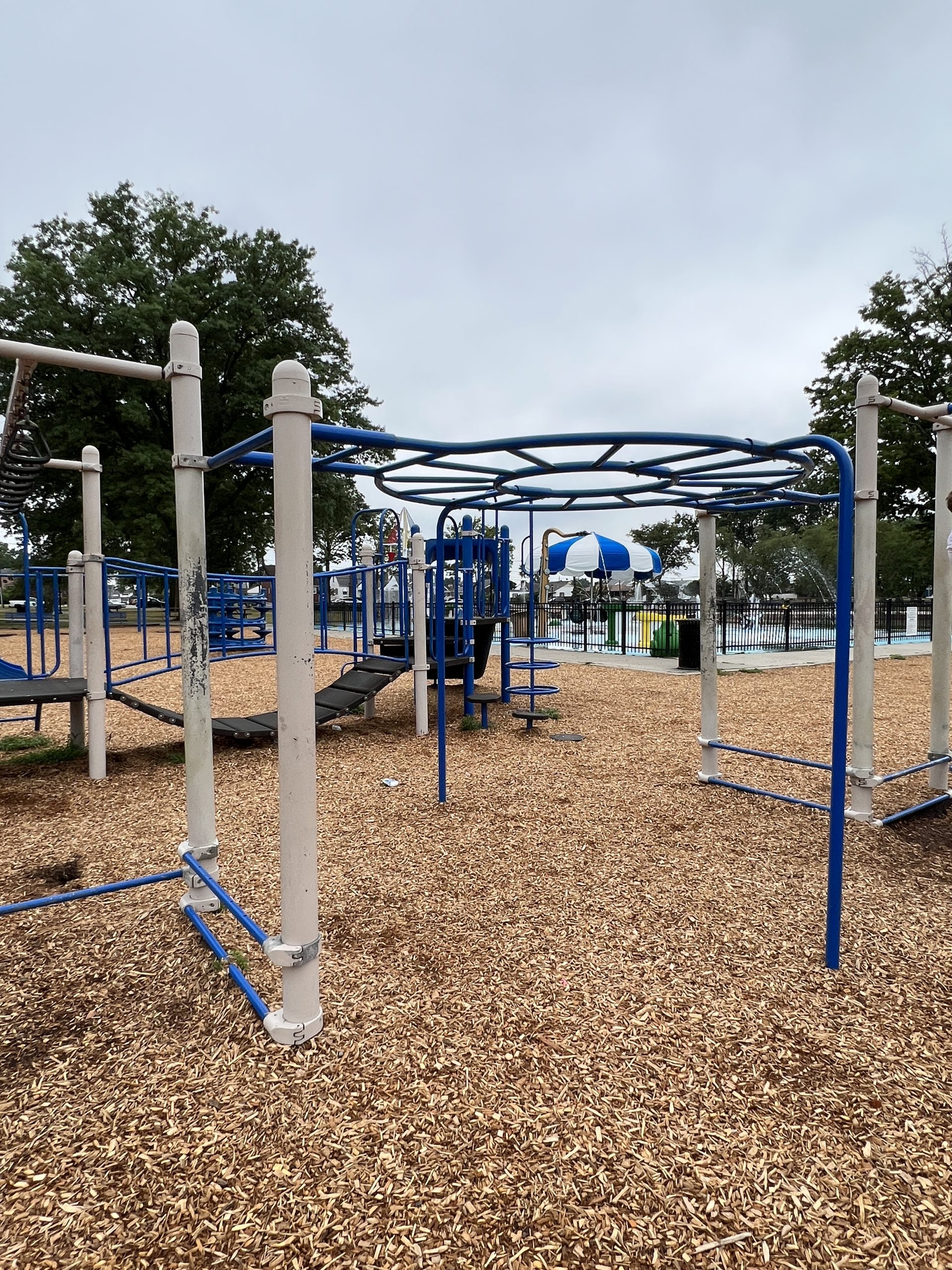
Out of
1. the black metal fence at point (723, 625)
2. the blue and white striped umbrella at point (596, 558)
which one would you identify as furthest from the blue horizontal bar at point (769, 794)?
the blue and white striped umbrella at point (596, 558)

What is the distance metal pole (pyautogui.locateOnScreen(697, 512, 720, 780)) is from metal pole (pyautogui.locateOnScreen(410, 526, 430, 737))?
8.65 feet

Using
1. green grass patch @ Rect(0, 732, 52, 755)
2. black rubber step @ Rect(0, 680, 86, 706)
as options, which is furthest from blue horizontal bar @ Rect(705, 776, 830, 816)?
green grass patch @ Rect(0, 732, 52, 755)

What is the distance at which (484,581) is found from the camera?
311 inches

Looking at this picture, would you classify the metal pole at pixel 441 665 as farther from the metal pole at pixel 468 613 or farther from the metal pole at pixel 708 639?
the metal pole at pixel 708 639

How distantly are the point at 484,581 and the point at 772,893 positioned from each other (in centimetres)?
529

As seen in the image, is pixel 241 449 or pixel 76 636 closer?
pixel 241 449

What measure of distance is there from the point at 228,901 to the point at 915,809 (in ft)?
12.1

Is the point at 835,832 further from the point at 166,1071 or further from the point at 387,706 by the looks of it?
the point at 387,706

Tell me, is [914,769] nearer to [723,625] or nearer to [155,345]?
[723,625]

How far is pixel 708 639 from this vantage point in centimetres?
444

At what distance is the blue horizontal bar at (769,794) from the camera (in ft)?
13.0

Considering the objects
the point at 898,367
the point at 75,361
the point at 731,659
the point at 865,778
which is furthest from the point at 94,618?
the point at 898,367

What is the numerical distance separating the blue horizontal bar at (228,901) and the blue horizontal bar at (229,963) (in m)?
Result: 0.10

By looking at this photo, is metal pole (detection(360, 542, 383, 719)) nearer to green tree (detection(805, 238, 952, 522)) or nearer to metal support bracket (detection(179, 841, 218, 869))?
metal support bracket (detection(179, 841, 218, 869))
